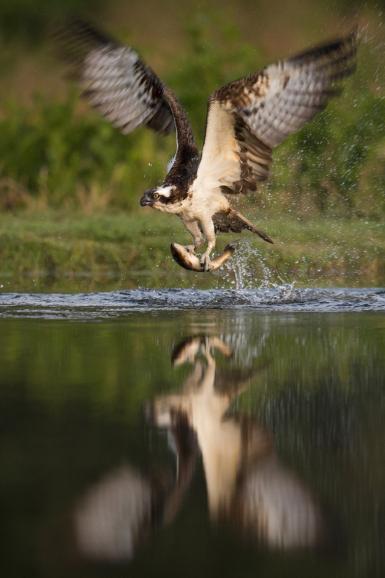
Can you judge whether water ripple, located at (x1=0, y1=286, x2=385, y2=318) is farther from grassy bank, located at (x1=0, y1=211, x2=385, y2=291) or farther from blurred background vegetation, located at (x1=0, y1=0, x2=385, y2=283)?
blurred background vegetation, located at (x1=0, y1=0, x2=385, y2=283)

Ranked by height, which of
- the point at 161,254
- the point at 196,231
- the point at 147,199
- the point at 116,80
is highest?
the point at 116,80

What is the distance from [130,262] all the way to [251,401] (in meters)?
7.29

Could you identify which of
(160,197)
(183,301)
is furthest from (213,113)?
(183,301)

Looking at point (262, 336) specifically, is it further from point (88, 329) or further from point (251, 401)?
point (251, 401)

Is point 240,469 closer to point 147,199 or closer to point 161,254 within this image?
point 147,199

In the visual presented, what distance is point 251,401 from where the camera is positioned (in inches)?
211

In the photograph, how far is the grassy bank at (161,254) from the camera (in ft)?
38.1

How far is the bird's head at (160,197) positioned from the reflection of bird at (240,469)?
3209 millimetres

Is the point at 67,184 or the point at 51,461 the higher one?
the point at 67,184

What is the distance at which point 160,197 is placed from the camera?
911 centimetres

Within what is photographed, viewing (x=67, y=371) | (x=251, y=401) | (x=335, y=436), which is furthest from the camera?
(x=67, y=371)

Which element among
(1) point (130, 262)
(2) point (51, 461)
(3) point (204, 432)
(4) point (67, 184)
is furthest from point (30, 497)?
(4) point (67, 184)

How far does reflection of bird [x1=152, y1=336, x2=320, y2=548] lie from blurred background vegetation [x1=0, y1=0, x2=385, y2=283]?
445 cm

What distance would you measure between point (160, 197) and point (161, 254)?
11.7 ft
